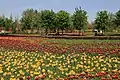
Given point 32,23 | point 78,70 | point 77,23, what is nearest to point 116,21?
point 77,23

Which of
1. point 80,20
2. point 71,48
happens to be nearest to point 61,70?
point 71,48

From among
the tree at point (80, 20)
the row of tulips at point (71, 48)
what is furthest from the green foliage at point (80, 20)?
the row of tulips at point (71, 48)

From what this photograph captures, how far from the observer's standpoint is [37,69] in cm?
834

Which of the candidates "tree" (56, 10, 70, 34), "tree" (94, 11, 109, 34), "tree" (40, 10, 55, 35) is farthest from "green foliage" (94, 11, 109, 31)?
"tree" (40, 10, 55, 35)

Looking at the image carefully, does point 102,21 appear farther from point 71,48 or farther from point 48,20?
point 71,48

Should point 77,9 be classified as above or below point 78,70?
above

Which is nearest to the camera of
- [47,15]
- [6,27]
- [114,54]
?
[114,54]

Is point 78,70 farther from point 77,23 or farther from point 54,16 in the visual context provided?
point 54,16

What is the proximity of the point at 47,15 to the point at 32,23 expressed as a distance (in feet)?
25.9

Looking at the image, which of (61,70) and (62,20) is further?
(62,20)

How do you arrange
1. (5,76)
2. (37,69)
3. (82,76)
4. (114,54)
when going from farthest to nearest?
(114,54)
(37,69)
(5,76)
(82,76)

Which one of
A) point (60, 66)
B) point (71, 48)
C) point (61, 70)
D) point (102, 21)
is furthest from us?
point (102, 21)

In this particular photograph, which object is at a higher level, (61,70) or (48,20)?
(48,20)

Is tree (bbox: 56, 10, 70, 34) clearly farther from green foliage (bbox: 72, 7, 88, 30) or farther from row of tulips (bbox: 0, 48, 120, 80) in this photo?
row of tulips (bbox: 0, 48, 120, 80)
